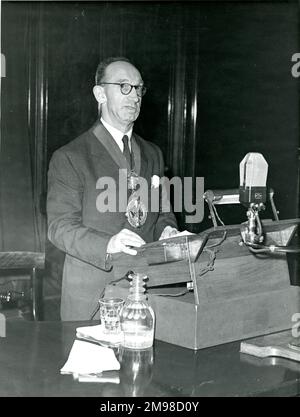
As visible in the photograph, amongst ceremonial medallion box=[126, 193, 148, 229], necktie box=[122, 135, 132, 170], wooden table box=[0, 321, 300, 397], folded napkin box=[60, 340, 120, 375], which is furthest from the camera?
necktie box=[122, 135, 132, 170]

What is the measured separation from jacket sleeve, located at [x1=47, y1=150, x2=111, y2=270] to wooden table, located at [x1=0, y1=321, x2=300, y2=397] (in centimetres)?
48

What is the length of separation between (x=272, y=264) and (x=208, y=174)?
358cm

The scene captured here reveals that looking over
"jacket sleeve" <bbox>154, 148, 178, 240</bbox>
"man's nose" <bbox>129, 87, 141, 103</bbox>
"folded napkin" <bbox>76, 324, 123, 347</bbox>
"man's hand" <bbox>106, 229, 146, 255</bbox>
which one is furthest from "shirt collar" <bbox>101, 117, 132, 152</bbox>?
"folded napkin" <bbox>76, 324, 123, 347</bbox>

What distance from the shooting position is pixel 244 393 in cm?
155

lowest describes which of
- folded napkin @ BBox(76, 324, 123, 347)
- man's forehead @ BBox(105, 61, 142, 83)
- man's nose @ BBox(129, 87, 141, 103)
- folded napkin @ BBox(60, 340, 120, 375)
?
folded napkin @ BBox(76, 324, 123, 347)

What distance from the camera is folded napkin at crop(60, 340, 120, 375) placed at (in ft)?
5.47

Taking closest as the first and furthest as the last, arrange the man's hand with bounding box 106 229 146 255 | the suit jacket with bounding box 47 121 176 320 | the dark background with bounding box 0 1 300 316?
the man's hand with bounding box 106 229 146 255, the suit jacket with bounding box 47 121 176 320, the dark background with bounding box 0 1 300 316

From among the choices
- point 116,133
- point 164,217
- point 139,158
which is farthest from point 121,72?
point 164,217

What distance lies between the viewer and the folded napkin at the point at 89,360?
1666 mm

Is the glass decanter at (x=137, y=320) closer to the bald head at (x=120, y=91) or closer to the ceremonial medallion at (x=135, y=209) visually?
the ceremonial medallion at (x=135, y=209)

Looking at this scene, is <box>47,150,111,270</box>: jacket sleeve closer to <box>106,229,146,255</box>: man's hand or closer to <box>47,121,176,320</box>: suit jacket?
<box>47,121,176,320</box>: suit jacket

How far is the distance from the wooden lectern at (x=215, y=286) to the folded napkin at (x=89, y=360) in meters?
0.26

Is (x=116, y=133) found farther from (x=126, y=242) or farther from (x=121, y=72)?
(x=126, y=242)

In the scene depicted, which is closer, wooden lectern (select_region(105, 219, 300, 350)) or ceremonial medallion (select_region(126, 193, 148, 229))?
wooden lectern (select_region(105, 219, 300, 350))
